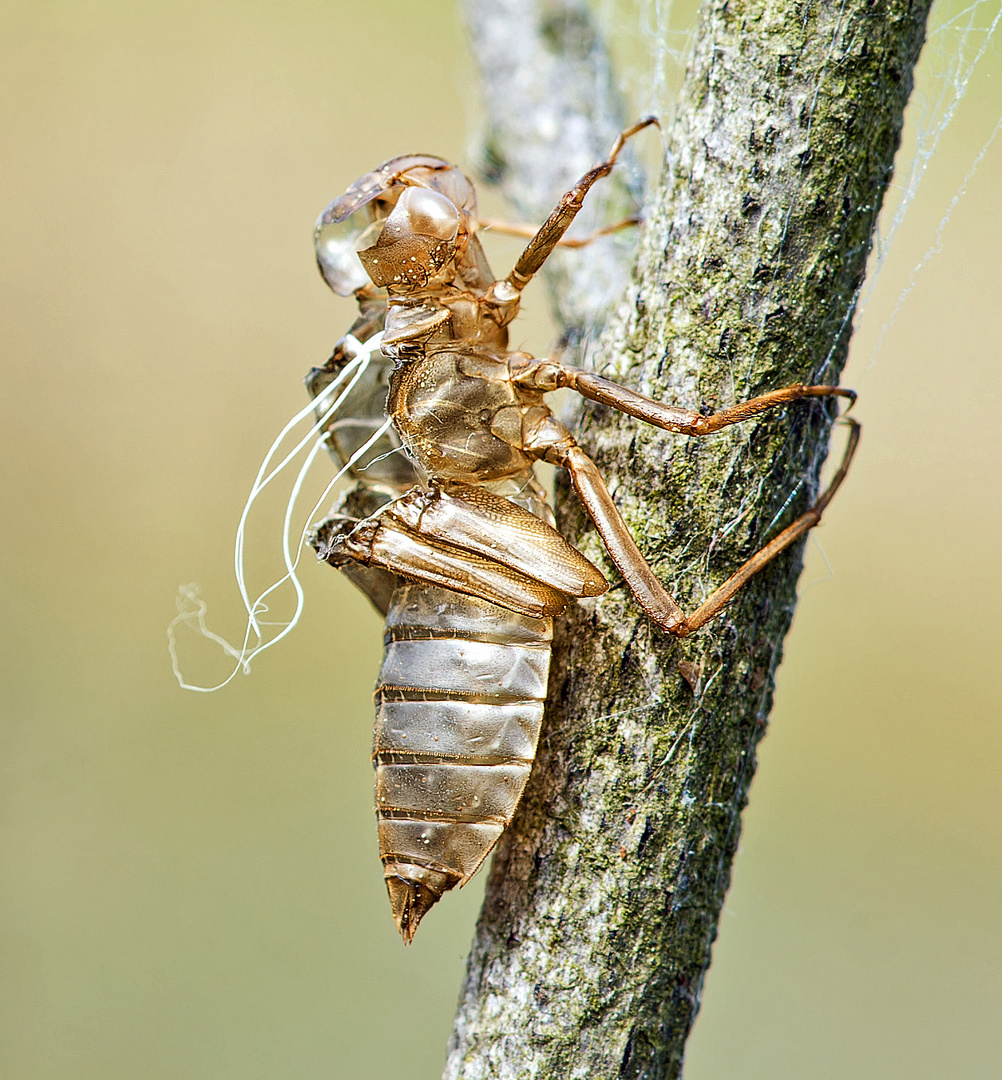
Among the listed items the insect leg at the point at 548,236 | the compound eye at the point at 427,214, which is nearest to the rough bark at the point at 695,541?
the insect leg at the point at 548,236

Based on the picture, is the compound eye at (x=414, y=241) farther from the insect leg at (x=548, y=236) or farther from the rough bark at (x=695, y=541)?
the rough bark at (x=695, y=541)

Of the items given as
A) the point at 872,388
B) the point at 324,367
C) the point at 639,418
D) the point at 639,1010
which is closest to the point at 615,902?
the point at 639,1010

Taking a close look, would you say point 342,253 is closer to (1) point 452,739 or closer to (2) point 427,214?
(2) point 427,214

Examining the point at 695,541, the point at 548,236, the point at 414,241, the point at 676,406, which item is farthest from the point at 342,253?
the point at 695,541

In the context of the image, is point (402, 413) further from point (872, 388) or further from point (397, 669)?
point (872, 388)

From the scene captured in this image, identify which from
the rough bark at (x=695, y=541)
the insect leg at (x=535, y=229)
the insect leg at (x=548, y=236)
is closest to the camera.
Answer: the rough bark at (x=695, y=541)
